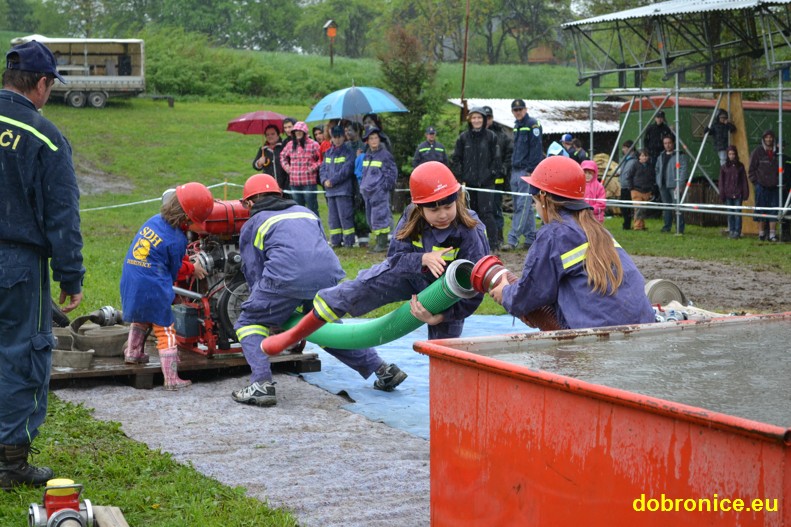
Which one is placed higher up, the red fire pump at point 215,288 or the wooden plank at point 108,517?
the red fire pump at point 215,288

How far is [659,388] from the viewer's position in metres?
3.36

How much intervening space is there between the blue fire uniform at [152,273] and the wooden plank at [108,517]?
2.73 meters

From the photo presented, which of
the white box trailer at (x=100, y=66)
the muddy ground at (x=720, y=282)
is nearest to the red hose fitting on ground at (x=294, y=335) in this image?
the muddy ground at (x=720, y=282)

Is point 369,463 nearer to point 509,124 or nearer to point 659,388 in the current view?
point 659,388

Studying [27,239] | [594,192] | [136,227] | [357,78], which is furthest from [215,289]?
[357,78]

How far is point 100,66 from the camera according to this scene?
34.1m

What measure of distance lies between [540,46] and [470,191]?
5284 cm

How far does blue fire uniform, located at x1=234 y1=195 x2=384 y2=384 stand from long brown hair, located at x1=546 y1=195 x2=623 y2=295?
242 centimetres

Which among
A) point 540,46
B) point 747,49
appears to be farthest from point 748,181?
point 540,46

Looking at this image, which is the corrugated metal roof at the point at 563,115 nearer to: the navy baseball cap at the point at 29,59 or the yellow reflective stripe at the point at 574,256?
the navy baseball cap at the point at 29,59

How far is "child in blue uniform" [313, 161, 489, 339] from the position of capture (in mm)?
5680

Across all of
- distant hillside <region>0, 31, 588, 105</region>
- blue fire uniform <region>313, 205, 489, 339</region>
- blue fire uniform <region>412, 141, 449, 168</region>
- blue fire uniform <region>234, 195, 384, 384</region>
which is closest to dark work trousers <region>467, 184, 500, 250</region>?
blue fire uniform <region>412, 141, 449, 168</region>

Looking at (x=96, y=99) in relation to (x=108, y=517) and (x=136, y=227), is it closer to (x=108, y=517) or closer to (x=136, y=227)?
(x=136, y=227)

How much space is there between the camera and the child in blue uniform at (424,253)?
18.6 ft
